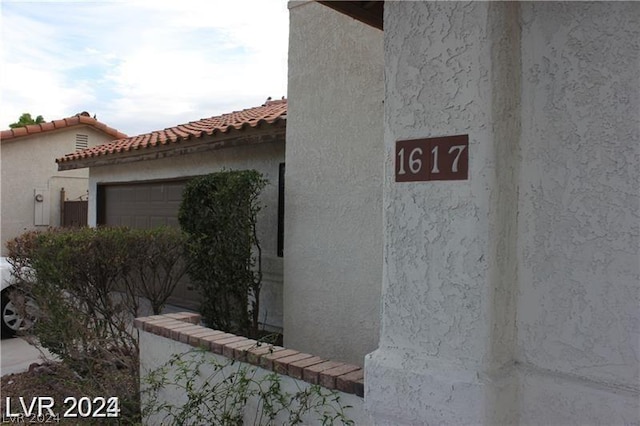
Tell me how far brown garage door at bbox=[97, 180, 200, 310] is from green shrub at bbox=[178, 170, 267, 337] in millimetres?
1546

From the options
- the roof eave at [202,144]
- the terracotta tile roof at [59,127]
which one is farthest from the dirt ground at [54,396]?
the terracotta tile roof at [59,127]

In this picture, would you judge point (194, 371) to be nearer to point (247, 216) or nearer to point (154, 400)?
point (154, 400)

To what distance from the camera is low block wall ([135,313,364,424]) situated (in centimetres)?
302

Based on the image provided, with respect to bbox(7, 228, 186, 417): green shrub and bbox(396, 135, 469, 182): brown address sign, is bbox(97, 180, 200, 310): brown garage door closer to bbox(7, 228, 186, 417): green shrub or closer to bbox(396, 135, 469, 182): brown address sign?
bbox(7, 228, 186, 417): green shrub

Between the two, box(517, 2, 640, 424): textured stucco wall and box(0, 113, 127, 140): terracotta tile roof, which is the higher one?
box(0, 113, 127, 140): terracotta tile roof

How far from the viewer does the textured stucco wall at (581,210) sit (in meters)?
2.01

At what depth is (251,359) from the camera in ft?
11.8

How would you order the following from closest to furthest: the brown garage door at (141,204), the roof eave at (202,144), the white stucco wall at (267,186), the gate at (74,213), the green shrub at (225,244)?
the green shrub at (225,244)
the roof eave at (202,144)
the white stucco wall at (267,186)
the brown garage door at (141,204)
the gate at (74,213)

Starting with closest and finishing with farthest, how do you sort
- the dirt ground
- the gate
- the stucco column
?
1. the stucco column
2. the dirt ground
3. the gate

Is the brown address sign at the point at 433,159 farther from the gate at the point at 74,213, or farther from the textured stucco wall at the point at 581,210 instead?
the gate at the point at 74,213

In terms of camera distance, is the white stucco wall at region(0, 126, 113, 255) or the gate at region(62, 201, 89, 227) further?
the white stucco wall at region(0, 126, 113, 255)

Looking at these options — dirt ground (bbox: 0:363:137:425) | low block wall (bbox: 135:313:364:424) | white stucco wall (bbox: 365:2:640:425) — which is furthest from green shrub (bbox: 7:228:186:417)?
white stucco wall (bbox: 365:2:640:425)

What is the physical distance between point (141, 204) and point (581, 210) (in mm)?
8800

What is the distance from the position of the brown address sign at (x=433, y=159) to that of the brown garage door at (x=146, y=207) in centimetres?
591
